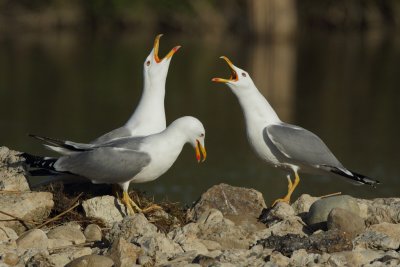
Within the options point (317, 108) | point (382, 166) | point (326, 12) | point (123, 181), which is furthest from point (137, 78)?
point (123, 181)

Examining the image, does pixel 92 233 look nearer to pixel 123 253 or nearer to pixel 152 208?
pixel 152 208

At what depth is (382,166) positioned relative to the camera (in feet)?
45.1

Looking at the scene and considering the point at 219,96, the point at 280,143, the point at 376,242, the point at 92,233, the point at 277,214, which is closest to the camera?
the point at 376,242

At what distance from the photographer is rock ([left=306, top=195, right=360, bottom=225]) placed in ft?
20.5

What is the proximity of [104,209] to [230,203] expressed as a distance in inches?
31.3

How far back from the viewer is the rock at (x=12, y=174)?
6711mm

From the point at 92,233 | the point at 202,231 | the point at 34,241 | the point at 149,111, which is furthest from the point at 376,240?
the point at 149,111

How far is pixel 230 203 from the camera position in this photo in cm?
659

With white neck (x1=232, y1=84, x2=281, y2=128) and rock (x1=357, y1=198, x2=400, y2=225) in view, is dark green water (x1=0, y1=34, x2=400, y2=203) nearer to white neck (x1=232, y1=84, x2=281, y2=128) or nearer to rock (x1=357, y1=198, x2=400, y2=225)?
white neck (x1=232, y1=84, x2=281, y2=128)

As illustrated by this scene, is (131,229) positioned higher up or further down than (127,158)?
further down

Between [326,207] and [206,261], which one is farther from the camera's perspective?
[326,207]

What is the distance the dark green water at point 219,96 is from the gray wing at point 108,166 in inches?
174

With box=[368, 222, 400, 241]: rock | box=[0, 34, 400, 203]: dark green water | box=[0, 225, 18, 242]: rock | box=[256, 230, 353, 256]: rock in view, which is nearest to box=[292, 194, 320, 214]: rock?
box=[368, 222, 400, 241]: rock

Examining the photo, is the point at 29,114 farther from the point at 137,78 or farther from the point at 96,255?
the point at 96,255
